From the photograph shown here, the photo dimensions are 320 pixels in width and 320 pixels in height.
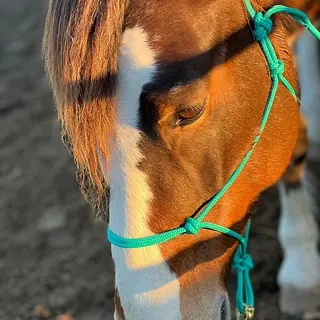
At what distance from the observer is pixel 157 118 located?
117 cm

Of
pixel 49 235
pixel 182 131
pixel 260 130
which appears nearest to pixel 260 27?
pixel 260 130

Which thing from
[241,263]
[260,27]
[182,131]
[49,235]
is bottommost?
[49,235]

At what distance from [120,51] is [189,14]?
0.56 feet

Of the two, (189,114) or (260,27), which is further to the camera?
(260,27)

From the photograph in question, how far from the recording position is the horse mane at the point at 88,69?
1192mm

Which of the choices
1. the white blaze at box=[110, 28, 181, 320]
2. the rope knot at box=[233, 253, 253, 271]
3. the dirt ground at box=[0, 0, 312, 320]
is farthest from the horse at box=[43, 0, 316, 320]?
the dirt ground at box=[0, 0, 312, 320]

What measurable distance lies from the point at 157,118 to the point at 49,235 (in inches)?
72.6

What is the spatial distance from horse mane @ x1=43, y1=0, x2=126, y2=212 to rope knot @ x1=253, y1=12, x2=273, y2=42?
329mm

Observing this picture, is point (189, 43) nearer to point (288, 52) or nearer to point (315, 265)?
point (288, 52)

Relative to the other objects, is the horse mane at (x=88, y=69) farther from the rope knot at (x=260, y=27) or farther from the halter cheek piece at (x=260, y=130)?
the rope knot at (x=260, y=27)

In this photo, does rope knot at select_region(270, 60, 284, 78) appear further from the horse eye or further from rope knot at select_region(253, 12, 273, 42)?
the horse eye

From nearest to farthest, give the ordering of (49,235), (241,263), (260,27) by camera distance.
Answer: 1. (260,27)
2. (241,263)
3. (49,235)

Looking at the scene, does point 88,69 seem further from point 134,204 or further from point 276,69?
point 276,69

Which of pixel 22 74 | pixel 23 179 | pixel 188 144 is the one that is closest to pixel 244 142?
pixel 188 144
